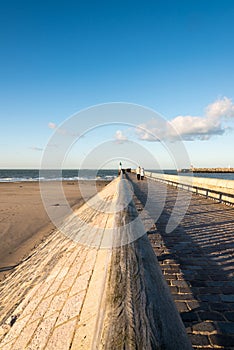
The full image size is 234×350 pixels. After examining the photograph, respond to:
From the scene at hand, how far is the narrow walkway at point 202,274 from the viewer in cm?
248

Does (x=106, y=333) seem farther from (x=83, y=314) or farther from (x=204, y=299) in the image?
(x=204, y=299)

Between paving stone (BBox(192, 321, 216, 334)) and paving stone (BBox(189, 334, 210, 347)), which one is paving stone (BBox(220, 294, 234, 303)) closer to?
paving stone (BBox(192, 321, 216, 334))

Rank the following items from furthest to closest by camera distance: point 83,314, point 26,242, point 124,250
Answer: point 26,242 → point 83,314 → point 124,250

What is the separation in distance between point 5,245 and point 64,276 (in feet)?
21.6

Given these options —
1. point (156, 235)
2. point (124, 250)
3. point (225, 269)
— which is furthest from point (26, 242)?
point (124, 250)

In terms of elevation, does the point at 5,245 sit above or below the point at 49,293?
below

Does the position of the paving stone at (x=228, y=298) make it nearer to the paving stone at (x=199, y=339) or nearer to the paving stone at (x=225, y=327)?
the paving stone at (x=225, y=327)

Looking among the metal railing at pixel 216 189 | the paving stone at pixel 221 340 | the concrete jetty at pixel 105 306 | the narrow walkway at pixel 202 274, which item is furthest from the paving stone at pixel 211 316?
the metal railing at pixel 216 189

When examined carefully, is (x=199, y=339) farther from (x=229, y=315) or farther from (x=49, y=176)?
(x=49, y=176)

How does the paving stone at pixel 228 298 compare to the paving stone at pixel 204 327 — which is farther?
the paving stone at pixel 228 298

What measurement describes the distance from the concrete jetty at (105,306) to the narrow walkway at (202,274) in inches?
41.2

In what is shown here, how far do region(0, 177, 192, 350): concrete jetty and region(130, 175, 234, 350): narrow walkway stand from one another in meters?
1.05

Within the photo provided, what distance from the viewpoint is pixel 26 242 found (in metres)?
10.1

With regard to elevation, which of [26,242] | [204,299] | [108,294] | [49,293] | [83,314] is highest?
[108,294]
